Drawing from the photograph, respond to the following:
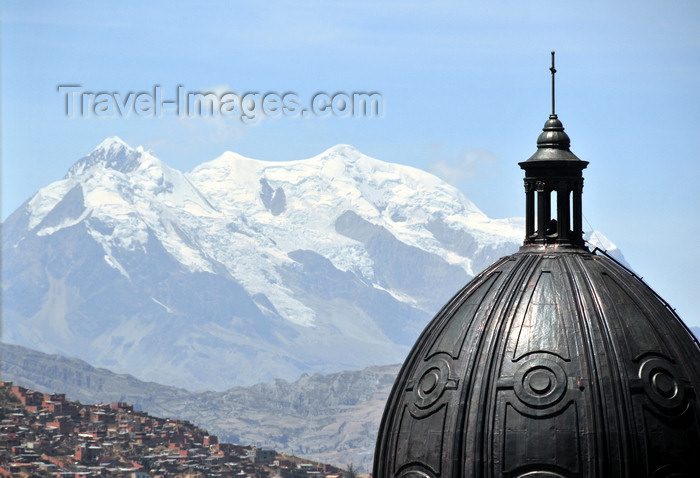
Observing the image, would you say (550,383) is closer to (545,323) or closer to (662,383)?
(545,323)

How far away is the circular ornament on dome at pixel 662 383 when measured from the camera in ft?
117

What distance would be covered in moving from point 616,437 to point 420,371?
16.3ft

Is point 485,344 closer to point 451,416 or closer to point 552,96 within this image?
A: point 451,416

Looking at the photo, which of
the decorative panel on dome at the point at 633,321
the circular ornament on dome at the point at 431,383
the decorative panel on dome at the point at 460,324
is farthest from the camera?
the decorative panel on dome at the point at 460,324

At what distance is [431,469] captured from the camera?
36125mm

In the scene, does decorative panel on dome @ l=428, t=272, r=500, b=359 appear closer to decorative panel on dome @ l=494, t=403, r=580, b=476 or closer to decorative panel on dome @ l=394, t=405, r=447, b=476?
decorative panel on dome @ l=394, t=405, r=447, b=476

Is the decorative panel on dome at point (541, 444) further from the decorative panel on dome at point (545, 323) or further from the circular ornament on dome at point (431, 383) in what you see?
the circular ornament on dome at point (431, 383)

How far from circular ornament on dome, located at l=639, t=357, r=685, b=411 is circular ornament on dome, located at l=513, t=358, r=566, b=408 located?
1797 mm

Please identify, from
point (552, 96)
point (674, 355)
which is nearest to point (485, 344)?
point (674, 355)

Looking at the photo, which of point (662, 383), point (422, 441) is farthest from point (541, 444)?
point (662, 383)

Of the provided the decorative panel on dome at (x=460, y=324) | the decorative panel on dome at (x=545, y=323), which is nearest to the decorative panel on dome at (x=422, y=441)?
the decorative panel on dome at (x=460, y=324)

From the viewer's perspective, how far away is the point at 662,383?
35781mm

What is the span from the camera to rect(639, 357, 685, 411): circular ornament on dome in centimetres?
3553

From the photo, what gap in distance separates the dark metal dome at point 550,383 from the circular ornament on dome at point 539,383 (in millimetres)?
21
